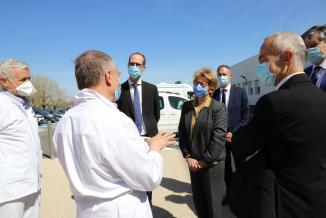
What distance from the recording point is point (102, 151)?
1.69 meters

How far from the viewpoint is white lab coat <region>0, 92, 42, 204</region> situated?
2.72 meters

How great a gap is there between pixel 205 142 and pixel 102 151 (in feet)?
6.76

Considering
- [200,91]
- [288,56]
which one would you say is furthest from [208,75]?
[288,56]

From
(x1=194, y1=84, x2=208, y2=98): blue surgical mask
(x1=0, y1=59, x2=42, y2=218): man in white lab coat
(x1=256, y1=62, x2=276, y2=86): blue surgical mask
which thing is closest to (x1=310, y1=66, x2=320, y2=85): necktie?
(x1=194, y1=84, x2=208, y2=98): blue surgical mask

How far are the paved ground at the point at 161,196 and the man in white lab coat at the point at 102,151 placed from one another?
3.12 meters

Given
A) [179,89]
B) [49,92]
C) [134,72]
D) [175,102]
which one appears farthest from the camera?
[49,92]

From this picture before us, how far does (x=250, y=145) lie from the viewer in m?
1.84

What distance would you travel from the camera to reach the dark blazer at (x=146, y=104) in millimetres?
4297

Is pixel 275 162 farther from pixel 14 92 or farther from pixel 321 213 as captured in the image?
pixel 14 92

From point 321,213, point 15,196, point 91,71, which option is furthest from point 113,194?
point 15,196

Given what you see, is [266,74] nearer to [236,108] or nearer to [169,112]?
[236,108]

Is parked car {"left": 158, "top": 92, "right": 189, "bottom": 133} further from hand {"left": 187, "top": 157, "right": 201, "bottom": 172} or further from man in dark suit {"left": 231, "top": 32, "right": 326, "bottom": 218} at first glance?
man in dark suit {"left": 231, "top": 32, "right": 326, "bottom": 218}

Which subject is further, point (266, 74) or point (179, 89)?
point (179, 89)

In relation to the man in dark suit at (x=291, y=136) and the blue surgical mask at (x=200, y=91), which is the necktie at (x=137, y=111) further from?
the man in dark suit at (x=291, y=136)
